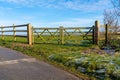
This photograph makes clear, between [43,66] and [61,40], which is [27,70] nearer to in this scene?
[43,66]

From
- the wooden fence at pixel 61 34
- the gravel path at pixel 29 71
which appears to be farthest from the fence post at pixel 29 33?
the gravel path at pixel 29 71

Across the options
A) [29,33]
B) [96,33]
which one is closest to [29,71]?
[96,33]

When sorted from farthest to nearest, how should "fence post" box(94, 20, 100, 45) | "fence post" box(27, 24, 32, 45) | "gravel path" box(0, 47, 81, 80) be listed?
"fence post" box(27, 24, 32, 45) → "fence post" box(94, 20, 100, 45) → "gravel path" box(0, 47, 81, 80)

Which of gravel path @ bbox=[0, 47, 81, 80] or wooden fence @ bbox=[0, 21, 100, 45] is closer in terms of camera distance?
gravel path @ bbox=[0, 47, 81, 80]

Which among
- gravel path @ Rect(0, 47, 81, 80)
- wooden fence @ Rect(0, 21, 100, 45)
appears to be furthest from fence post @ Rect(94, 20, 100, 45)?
gravel path @ Rect(0, 47, 81, 80)

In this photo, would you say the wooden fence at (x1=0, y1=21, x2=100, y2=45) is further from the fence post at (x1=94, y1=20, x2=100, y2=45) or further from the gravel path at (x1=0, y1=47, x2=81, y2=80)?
the gravel path at (x1=0, y1=47, x2=81, y2=80)

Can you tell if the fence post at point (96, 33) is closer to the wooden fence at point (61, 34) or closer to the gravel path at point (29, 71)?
the wooden fence at point (61, 34)

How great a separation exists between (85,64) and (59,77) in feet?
6.13

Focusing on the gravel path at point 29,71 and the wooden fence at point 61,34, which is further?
the wooden fence at point 61,34

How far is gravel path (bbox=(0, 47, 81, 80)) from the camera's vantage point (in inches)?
326

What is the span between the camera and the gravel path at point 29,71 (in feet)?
27.2

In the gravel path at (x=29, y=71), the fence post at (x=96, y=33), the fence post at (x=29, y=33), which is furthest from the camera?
the fence post at (x=29, y=33)

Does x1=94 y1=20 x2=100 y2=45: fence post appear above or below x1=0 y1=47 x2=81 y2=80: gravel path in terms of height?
above

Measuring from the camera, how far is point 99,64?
31.5 ft
